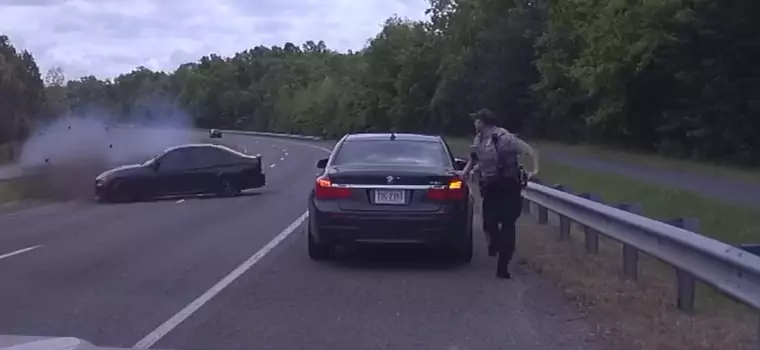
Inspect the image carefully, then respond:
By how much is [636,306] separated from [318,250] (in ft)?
15.2

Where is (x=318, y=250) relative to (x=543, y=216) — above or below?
above

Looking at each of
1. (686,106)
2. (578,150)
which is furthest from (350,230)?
(578,150)

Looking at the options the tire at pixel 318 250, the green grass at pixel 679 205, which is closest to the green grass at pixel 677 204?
the green grass at pixel 679 205

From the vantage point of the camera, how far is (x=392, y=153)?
46.3 ft

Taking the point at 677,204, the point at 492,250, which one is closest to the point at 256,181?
the point at 677,204

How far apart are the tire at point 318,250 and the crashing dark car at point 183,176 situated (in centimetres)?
1487

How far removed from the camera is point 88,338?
897 centimetres

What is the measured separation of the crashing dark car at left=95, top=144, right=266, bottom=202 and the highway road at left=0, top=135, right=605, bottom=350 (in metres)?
10.1

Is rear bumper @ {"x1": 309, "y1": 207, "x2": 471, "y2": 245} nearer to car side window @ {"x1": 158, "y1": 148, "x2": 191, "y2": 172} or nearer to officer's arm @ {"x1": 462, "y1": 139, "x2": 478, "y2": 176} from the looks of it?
officer's arm @ {"x1": 462, "y1": 139, "x2": 478, "y2": 176}

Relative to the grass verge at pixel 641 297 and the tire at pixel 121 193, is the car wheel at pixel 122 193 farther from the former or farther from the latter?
the grass verge at pixel 641 297

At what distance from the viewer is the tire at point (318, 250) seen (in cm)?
1398

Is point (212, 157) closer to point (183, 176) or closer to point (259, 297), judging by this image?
point (183, 176)

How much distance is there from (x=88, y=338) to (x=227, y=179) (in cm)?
2054

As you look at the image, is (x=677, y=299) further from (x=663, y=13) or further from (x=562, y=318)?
(x=663, y=13)
